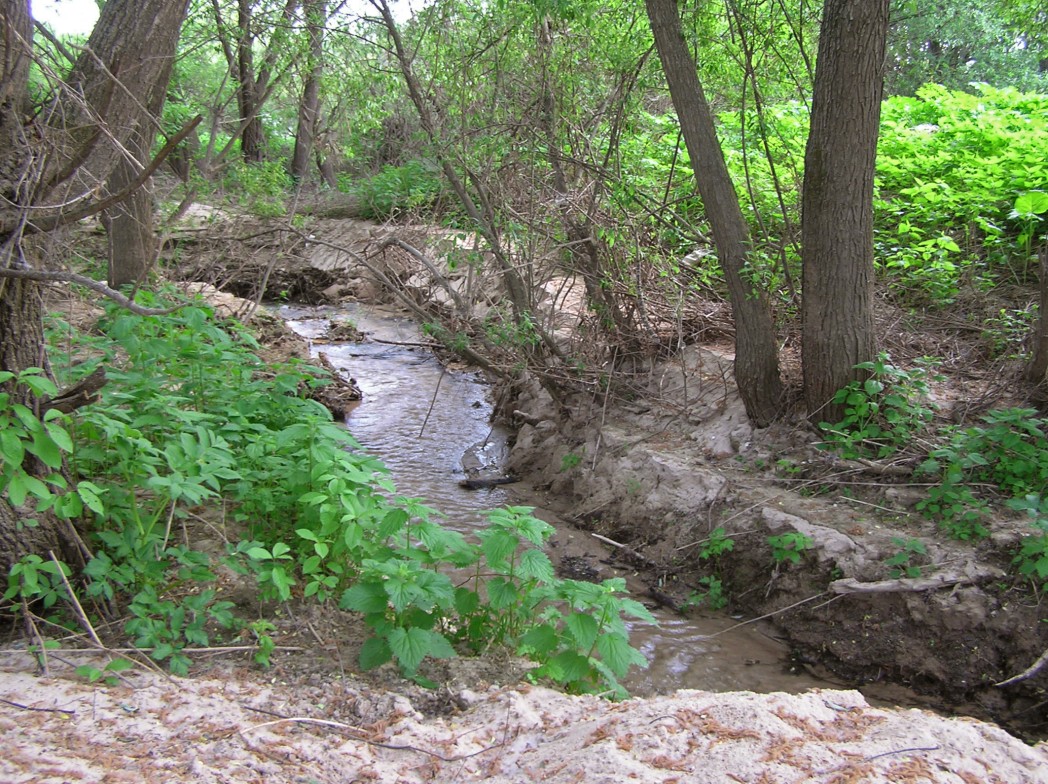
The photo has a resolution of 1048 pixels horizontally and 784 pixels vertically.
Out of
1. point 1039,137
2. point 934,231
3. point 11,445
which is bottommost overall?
point 11,445

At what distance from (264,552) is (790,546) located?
344 cm

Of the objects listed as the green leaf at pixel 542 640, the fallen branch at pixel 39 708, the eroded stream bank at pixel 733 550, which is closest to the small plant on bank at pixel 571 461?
the eroded stream bank at pixel 733 550

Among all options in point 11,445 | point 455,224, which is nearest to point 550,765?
point 11,445

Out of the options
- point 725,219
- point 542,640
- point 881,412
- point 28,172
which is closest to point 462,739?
point 542,640

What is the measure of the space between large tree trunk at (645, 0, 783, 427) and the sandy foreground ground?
3.59m

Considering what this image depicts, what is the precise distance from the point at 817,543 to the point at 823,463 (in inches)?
32.0

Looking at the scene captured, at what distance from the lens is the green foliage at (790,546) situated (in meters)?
5.10

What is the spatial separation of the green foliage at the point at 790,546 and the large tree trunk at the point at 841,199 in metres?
1.19

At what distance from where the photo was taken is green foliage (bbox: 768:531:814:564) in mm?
5098

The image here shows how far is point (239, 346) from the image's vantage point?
16.4ft

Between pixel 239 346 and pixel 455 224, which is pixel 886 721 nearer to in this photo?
pixel 239 346

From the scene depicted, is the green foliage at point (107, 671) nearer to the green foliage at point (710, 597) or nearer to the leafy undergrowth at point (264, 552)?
the leafy undergrowth at point (264, 552)

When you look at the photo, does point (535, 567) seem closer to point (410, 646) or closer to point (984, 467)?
point (410, 646)

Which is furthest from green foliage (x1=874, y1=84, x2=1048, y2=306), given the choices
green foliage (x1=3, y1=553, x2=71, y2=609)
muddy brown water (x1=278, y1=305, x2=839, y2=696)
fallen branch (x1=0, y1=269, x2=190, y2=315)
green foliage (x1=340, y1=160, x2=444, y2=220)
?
green foliage (x1=3, y1=553, x2=71, y2=609)
